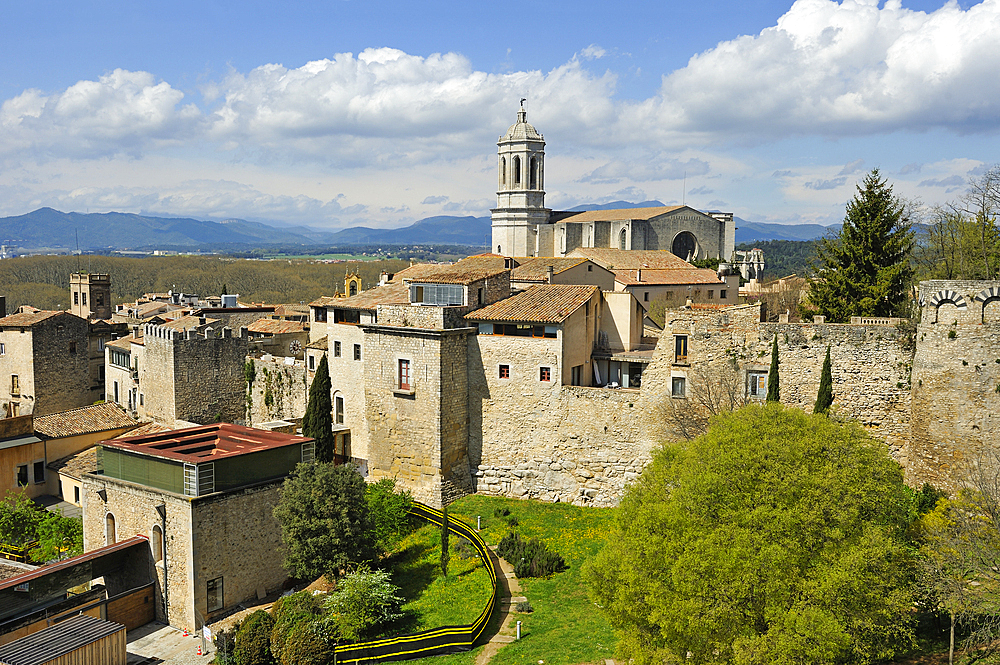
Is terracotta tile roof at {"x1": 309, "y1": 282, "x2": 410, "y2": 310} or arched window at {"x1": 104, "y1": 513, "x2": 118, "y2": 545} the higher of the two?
terracotta tile roof at {"x1": 309, "y1": 282, "x2": 410, "y2": 310}

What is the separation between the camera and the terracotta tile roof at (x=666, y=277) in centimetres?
4544

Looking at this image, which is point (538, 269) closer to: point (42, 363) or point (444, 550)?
point (444, 550)

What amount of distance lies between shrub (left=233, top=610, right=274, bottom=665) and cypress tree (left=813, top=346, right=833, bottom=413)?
18615 millimetres

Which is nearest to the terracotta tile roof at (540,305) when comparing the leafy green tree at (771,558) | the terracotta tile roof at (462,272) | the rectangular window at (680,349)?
the terracotta tile roof at (462,272)

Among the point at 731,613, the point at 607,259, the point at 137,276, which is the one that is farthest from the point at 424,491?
the point at 137,276

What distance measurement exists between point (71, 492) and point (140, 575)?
45.5 ft

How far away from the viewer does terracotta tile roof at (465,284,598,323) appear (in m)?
30.0

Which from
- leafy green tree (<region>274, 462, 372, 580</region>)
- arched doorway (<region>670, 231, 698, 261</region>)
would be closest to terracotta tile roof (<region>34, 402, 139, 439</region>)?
leafy green tree (<region>274, 462, 372, 580</region>)

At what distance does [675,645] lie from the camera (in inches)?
630

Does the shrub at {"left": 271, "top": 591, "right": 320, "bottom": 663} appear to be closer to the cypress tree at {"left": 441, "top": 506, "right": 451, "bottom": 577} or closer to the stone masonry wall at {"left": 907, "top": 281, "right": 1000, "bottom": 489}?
the cypress tree at {"left": 441, "top": 506, "right": 451, "bottom": 577}

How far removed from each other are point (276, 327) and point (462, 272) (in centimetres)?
1524

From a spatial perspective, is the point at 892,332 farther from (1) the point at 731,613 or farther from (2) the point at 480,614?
(2) the point at 480,614

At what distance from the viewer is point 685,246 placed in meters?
77.8

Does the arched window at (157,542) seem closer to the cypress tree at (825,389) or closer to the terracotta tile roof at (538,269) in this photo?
the terracotta tile roof at (538,269)
